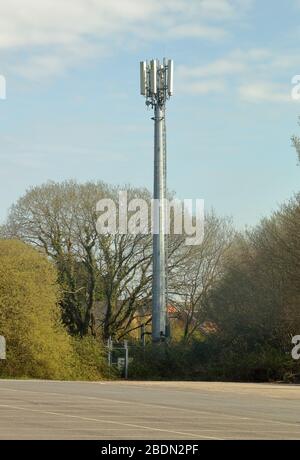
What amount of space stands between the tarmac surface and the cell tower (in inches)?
822

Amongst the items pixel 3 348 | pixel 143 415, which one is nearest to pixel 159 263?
pixel 3 348

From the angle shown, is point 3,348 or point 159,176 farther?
point 159,176

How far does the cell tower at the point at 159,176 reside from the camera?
5359 cm

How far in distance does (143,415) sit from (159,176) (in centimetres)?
3540

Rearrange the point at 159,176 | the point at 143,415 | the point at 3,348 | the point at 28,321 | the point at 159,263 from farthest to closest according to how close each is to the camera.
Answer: the point at 159,176, the point at 159,263, the point at 28,321, the point at 3,348, the point at 143,415

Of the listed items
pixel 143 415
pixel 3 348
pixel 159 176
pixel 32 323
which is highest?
pixel 159 176

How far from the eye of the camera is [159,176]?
183 ft

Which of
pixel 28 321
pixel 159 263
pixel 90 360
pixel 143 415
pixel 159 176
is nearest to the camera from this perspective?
pixel 143 415

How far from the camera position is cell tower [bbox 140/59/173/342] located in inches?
2110

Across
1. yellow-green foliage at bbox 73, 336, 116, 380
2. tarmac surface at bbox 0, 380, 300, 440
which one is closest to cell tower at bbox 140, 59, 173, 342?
yellow-green foliage at bbox 73, 336, 116, 380

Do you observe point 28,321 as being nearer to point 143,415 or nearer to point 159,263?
point 159,263
